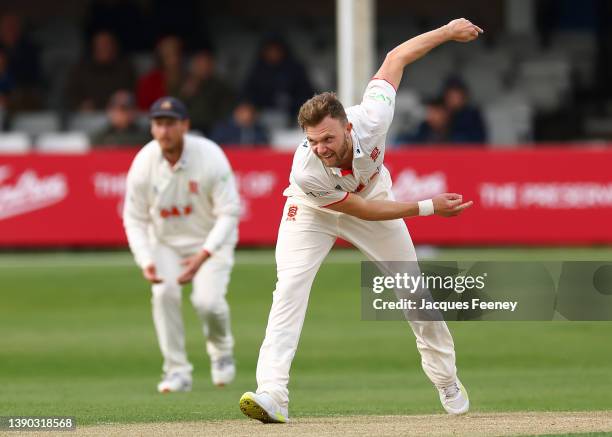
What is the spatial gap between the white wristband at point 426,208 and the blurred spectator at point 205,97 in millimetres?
12842

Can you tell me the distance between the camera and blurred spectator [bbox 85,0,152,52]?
24.3 metres

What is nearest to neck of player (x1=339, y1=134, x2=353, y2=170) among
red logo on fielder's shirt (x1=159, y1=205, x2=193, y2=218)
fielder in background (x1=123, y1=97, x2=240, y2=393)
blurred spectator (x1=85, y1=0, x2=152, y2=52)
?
fielder in background (x1=123, y1=97, x2=240, y2=393)

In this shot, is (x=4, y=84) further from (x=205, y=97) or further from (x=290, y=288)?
(x=290, y=288)

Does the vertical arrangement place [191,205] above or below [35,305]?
above

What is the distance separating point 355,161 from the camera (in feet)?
28.4

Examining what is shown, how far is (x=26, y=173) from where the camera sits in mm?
19156

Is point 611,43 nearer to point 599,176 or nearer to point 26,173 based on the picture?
point 599,176

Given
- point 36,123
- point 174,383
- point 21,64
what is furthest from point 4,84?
point 174,383

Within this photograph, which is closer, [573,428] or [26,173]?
[573,428]

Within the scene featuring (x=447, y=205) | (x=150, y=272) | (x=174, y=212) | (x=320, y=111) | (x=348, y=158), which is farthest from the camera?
(x=174, y=212)

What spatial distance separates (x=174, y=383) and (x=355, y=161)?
144 inches

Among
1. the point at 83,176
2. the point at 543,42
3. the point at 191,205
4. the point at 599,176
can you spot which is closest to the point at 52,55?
the point at 83,176

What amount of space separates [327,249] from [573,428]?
6.21 ft

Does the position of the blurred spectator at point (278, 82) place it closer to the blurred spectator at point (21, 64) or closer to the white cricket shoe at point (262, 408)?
the blurred spectator at point (21, 64)
